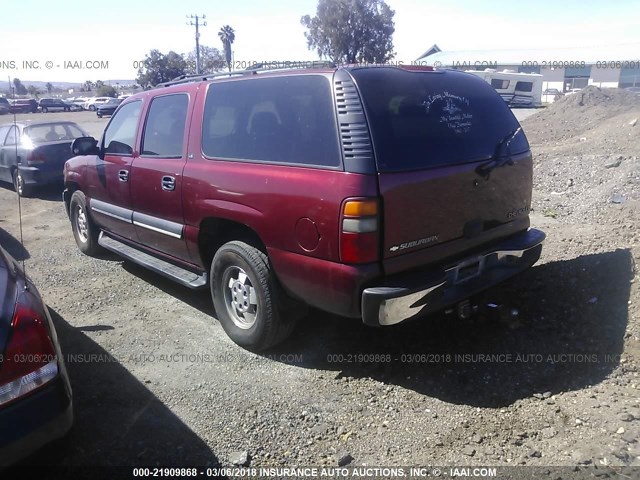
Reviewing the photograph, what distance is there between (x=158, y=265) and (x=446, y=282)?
8.85ft

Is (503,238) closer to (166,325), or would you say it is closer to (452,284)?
(452,284)

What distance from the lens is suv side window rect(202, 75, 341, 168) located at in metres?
3.27

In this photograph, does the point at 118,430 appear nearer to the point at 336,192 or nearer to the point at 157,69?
the point at 336,192

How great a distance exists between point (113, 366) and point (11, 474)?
1207mm

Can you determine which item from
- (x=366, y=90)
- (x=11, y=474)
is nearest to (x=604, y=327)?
(x=366, y=90)

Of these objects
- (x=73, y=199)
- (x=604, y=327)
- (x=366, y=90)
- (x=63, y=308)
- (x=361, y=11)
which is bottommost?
(x=63, y=308)

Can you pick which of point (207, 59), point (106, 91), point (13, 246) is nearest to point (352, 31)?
point (207, 59)

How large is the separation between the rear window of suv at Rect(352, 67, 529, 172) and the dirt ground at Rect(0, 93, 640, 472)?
1.40m

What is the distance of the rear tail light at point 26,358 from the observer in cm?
229

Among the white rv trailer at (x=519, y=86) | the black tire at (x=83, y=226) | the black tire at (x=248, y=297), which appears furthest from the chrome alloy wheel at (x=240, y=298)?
the white rv trailer at (x=519, y=86)

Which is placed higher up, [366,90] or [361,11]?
[361,11]

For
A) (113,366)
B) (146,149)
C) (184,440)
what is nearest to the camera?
(184,440)

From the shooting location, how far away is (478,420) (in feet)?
10.1

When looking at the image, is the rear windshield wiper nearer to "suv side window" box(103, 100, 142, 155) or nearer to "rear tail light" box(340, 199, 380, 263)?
"rear tail light" box(340, 199, 380, 263)
